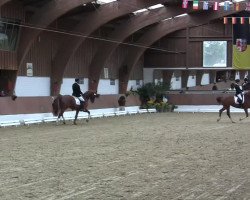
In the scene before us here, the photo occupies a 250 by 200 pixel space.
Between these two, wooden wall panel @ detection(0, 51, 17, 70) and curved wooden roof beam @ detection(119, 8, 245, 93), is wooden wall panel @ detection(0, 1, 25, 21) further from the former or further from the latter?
curved wooden roof beam @ detection(119, 8, 245, 93)

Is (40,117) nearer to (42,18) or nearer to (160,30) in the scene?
(42,18)

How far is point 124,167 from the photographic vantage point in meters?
9.09

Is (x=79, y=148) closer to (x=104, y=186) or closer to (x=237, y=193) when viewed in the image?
(x=104, y=186)

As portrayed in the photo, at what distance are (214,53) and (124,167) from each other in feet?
98.0

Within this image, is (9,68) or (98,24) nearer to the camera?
(9,68)

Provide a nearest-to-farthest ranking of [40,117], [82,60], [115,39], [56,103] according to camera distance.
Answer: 1. [56,103]
2. [40,117]
3. [82,60]
4. [115,39]

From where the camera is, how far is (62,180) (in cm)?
768

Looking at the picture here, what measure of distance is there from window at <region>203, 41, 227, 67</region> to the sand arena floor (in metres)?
23.5

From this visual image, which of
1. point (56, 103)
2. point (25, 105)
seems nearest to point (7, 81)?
point (25, 105)

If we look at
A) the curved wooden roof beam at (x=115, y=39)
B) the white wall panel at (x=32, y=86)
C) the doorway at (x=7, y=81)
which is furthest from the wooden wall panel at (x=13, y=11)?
the curved wooden roof beam at (x=115, y=39)

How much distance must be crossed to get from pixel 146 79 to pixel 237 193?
34070mm

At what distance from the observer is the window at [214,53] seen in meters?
37.8

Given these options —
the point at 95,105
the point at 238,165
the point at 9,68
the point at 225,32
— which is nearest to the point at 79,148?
the point at 238,165

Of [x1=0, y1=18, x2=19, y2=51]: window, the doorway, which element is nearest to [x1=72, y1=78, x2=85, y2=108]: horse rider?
the doorway
